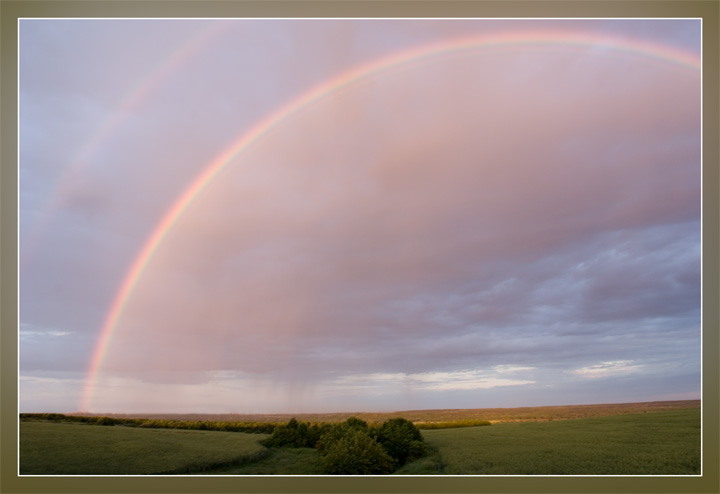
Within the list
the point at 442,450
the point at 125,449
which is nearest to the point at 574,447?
the point at 442,450

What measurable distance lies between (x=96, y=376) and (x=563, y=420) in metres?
9.11

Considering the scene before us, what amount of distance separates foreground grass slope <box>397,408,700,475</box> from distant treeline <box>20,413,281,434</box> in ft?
10.9

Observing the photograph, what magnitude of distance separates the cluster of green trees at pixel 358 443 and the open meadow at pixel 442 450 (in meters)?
0.17

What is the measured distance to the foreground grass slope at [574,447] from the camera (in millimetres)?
6969

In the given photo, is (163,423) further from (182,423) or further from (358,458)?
(358,458)

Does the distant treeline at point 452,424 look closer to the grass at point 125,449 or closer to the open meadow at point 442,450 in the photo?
the open meadow at point 442,450

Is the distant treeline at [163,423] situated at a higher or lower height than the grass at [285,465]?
higher

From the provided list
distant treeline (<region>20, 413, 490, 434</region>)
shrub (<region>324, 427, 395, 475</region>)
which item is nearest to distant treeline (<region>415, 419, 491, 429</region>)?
distant treeline (<region>20, 413, 490, 434</region>)

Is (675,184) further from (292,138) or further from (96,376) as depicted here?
(96,376)

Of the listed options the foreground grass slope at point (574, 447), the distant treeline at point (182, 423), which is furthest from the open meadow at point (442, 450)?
the distant treeline at point (182, 423)

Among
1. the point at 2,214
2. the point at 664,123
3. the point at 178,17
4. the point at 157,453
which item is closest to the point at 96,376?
the point at 157,453

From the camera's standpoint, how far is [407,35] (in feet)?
23.2

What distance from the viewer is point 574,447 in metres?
8.20

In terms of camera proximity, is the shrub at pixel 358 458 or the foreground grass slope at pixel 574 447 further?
the shrub at pixel 358 458
